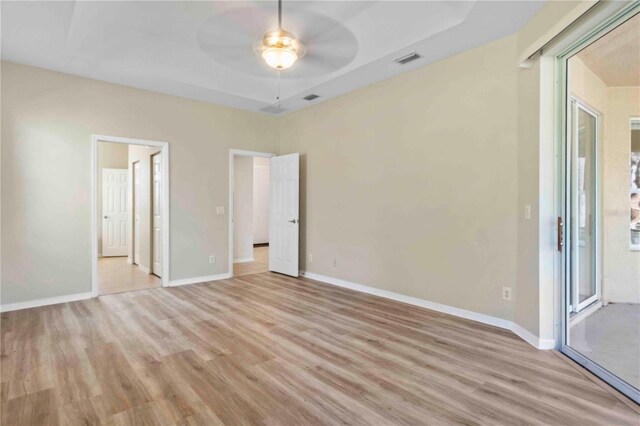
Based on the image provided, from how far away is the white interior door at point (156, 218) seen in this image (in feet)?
18.3

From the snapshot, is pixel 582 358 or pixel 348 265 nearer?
pixel 582 358

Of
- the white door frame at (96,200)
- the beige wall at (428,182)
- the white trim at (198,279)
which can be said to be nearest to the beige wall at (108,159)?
the white door frame at (96,200)

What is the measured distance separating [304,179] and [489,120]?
3.23m

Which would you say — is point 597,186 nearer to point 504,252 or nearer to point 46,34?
point 504,252

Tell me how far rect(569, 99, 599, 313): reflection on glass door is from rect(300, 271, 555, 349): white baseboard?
1.73 feet

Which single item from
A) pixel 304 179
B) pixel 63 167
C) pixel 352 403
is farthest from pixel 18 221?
pixel 352 403

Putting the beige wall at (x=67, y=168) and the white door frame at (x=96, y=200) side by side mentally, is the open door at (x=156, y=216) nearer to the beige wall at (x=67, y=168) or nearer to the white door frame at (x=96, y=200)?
the white door frame at (x=96, y=200)

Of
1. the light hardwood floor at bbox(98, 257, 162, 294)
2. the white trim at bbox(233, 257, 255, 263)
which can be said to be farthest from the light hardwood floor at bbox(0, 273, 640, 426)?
the white trim at bbox(233, 257, 255, 263)

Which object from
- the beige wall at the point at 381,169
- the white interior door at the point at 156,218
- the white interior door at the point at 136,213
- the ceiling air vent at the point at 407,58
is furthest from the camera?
the white interior door at the point at 136,213

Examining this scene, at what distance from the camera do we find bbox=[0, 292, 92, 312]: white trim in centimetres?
394

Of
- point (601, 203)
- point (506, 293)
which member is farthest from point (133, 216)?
point (601, 203)

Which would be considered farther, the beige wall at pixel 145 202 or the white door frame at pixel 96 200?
the beige wall at pixel 145 202

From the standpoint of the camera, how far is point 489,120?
11.3 ft

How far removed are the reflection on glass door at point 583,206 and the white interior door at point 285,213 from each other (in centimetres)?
386
